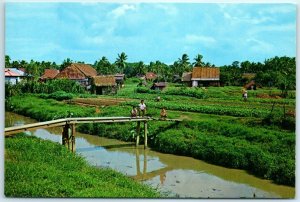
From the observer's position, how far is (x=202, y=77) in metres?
9.34

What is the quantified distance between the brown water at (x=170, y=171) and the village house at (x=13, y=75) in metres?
0.57

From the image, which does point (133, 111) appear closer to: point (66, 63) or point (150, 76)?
point (150, 76)

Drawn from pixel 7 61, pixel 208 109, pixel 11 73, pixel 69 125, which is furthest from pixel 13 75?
pixel 208 109

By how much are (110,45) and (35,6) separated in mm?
1411

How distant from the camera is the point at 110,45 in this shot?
844 centimetres

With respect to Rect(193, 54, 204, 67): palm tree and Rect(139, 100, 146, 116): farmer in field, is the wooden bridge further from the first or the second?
Rect(193, 54, 204, 67): palm tree

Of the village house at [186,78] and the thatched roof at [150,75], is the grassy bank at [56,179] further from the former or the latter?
the village house at [186,78]

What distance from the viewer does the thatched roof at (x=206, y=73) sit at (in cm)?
897

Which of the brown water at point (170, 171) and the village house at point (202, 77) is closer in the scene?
the brown water at point (170, 171)

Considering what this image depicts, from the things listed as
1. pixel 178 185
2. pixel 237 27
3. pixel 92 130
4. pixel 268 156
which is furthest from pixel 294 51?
pixel 92 130

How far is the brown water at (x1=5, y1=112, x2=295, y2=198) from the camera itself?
318 inches

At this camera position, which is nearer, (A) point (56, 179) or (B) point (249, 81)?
(A) point (56, 179)

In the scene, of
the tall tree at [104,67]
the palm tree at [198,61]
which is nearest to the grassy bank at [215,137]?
the tall tree at [104,67]

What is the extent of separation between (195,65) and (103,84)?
202 centimetres
